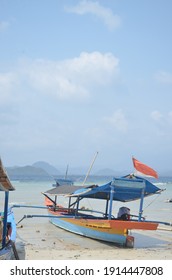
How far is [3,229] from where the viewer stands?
9547mm

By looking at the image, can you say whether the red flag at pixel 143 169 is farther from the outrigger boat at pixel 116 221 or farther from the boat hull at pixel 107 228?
the boat hull at pixel 107 228

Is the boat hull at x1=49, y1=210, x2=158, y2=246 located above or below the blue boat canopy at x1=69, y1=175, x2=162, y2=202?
below

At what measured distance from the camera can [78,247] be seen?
12.8 m

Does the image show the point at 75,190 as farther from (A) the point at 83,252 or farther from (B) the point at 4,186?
(B) the point at 4,186

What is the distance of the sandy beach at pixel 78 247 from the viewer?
35.9 feet

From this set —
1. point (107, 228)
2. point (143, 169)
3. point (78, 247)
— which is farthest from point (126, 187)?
point (78, 247)

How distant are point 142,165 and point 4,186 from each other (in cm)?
706

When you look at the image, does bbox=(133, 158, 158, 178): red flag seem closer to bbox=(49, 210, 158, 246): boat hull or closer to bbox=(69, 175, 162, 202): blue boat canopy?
bbox=(69, 175, 162, 202): blue boat canopy

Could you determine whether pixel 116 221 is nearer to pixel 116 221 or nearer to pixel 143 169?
pixel 116 221

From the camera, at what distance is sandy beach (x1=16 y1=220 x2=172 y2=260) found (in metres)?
10.9

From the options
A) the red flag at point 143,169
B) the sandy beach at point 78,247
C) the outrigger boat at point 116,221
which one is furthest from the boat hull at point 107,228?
the red flag at point 143,169

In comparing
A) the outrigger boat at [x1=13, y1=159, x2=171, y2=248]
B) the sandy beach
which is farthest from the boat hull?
the sandy beach
